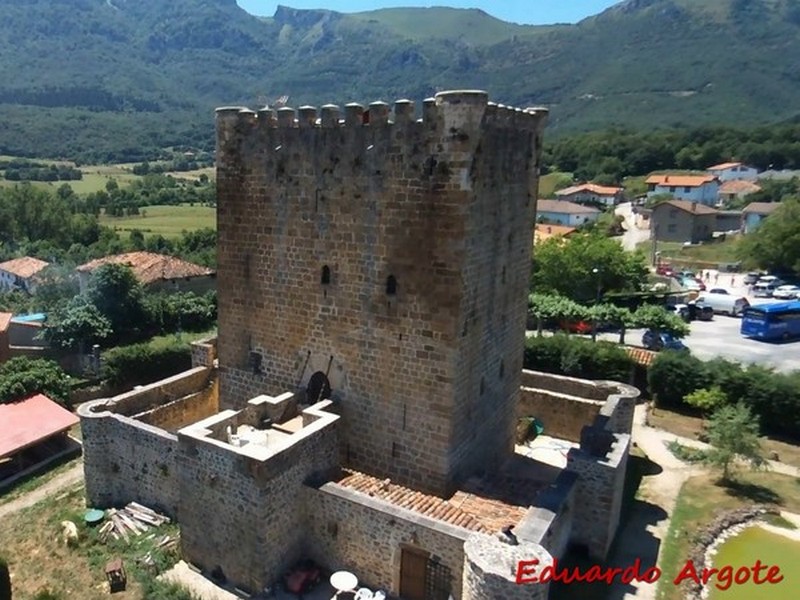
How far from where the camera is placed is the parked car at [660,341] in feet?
128

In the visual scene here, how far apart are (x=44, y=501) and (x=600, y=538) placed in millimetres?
16862

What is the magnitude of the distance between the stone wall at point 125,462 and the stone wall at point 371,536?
478 cm

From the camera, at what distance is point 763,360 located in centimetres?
3925

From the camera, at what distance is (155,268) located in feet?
157

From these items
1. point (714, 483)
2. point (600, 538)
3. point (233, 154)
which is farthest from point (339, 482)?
point (714, 483)

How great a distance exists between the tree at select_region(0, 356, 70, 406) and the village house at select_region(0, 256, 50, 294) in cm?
2524

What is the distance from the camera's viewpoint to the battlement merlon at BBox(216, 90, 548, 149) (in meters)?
13.6

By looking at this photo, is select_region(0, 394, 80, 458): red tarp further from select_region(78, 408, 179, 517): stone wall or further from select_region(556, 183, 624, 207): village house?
select_region(556, 183, 624, 207): village house

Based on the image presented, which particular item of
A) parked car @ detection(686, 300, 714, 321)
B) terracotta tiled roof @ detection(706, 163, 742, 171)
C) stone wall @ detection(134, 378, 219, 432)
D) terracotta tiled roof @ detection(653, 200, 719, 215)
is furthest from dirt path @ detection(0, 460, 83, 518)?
terracotta tiled roof @ detection(706, 163, 742, 171)

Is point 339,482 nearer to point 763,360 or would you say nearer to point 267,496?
point 267,496

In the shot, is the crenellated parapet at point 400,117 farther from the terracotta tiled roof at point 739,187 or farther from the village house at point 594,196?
the terracotta tiled roof at point 739,187

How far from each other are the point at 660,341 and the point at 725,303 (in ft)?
51.4

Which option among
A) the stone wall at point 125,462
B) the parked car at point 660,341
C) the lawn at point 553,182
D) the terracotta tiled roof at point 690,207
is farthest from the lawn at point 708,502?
the lawn at point 553,182

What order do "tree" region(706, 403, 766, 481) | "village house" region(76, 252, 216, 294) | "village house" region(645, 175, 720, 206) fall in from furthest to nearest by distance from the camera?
"village house" region(645, 175, 720, 206) < "village house" region(76, 252, 216, 294) < "tree" region(706, 403, 766, 481)
